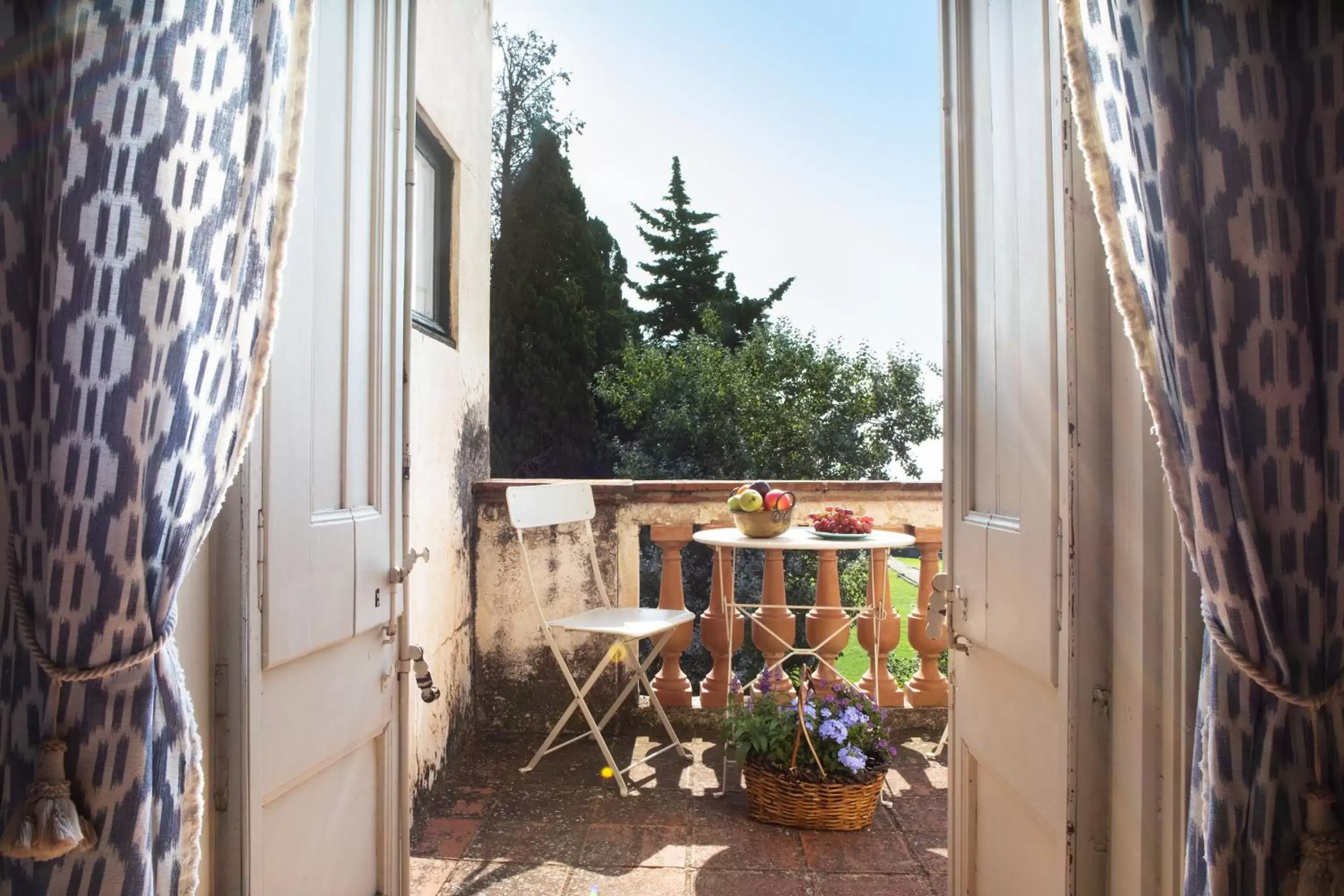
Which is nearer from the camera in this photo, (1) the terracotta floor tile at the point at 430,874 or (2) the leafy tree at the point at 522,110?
(1) the terracotta floor tile at the point at 430,874

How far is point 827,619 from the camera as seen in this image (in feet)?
11.3

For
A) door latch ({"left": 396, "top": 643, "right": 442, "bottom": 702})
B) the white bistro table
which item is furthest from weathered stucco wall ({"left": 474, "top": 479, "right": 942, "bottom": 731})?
door latch ({"left": 396, "top": 643, "right": 442, "bottom": 702})

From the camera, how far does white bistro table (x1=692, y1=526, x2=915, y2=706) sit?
341 centimetres

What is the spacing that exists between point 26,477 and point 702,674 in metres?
8.21

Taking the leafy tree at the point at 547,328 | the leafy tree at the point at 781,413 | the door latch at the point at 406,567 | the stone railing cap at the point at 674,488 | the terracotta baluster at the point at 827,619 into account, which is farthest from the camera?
the leafy tree at the point at 547,328

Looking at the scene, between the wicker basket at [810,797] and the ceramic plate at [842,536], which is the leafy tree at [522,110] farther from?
the wicker basket at [810,797]

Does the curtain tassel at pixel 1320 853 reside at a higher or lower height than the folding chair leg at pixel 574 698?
higher

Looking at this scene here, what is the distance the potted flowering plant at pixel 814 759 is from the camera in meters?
2.56

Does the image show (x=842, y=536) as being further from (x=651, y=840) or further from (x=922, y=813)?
(x=651, y=840)

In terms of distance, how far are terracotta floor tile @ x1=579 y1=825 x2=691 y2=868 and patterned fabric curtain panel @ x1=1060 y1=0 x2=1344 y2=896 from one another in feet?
5.65

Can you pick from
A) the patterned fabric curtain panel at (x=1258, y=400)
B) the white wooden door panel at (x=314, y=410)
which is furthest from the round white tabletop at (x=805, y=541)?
the patterned fabric curtain panel at (x=1258, y=400)

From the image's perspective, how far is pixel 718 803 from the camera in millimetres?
2787

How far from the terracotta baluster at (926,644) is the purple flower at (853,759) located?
37.4 inches

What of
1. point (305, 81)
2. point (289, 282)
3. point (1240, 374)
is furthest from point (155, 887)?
point (1240, 374)
